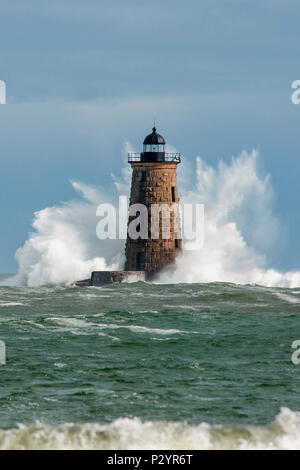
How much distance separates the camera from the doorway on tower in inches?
2726

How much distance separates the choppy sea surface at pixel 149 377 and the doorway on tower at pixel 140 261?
56.3 ft

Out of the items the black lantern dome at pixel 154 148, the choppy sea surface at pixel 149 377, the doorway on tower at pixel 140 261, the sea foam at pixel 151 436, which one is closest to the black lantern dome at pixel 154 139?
the black lantern dome at pixel 154 148

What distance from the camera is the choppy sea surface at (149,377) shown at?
78.1ft

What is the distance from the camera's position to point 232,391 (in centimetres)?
2856

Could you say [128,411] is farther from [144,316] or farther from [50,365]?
[144,316]

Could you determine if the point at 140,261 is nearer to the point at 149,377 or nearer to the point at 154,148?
the point at 154,148

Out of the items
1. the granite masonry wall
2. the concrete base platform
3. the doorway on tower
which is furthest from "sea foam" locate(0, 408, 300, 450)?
the doorway on tower

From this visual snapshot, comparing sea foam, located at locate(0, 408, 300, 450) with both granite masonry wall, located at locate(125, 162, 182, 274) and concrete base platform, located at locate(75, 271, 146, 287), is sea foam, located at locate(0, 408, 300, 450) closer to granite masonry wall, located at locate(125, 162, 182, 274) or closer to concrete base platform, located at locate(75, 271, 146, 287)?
concrete base platform, located at locate(75, 271, 146, 287)

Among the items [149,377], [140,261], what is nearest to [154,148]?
[140,261]

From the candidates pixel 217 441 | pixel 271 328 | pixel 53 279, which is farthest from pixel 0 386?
pixel 53 279

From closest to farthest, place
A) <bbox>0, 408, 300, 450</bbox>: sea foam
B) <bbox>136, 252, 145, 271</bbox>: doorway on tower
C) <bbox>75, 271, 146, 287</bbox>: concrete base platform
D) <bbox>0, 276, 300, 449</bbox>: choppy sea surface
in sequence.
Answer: <bbox>0, 408, 300, 450</bbox>: sea foam, <bbox>0, 276, 300, 449</bbox>: choppy sea surface, <bbox>75, 271, 146, 287</bbox>: concrete base platform, <bbox>136, 252, 145, 271</bbox>: doorway on tower

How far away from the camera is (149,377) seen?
30.7 metres
